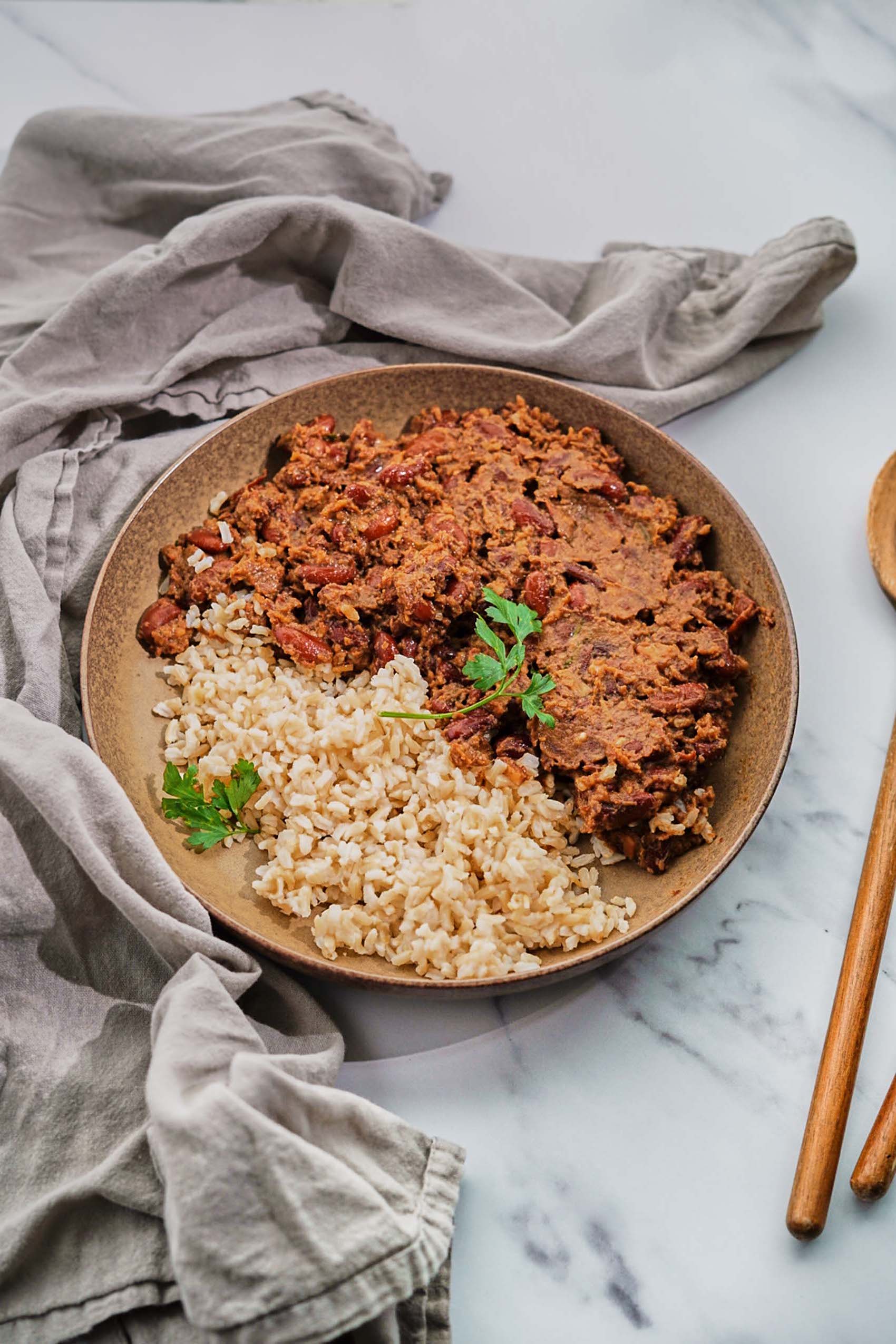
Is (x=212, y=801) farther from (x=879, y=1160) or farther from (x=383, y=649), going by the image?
(x=879, y=1160)

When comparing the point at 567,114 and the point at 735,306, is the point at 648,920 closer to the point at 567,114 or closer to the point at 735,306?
the point at 735,306

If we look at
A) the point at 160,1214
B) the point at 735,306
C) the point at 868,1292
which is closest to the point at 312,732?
the point at 160,1214

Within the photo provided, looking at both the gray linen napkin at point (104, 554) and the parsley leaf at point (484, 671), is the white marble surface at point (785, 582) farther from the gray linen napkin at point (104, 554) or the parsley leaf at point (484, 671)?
the parsley leaf at point (484, 671)

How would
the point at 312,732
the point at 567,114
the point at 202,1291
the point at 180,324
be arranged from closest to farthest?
the point at 202,1291 → the point at 312,732 → the point at 180,324 → the point at 567,114

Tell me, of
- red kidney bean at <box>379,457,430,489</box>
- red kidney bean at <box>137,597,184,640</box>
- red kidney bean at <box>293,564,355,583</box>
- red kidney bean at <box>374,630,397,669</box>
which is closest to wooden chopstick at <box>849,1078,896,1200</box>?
red kidney bean at <box>374,630,397,669</box>

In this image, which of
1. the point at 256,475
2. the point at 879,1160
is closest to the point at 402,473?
the point at 256,475
